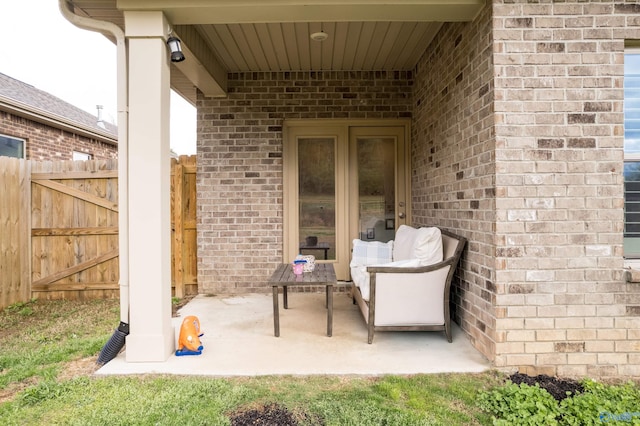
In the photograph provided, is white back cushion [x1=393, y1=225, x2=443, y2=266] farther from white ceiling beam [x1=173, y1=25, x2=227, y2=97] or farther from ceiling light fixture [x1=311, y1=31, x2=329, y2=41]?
white ceiling beam [x1=173, y1=25, x2=227, y2=97]

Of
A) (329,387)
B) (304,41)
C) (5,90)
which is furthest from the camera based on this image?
(5,90)

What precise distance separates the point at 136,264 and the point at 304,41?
9.98 ft

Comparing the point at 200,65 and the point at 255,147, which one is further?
the point at 255,147

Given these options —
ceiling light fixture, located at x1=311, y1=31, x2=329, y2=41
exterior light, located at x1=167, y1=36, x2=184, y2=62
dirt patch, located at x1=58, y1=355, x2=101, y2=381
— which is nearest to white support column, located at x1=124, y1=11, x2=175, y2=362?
exterior light, located at x1=167, y1=36, x2=184, y2=62

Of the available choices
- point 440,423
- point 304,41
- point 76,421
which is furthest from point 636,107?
point 76,421

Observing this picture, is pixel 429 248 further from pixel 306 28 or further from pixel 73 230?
pixel 73 230

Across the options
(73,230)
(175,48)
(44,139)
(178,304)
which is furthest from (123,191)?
(44,139)

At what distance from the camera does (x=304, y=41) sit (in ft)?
14.4

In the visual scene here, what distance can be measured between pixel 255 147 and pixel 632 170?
4179 millimetres

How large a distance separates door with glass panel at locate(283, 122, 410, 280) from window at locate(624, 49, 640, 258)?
2.64 meters

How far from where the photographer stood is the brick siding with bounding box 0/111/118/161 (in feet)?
22.6

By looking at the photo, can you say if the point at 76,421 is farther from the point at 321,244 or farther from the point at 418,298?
the point at 321,244

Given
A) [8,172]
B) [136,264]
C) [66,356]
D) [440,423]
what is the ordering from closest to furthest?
[440,423] → [136,264] → [66,356] → [8,172]

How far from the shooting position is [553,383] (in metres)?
2.68
